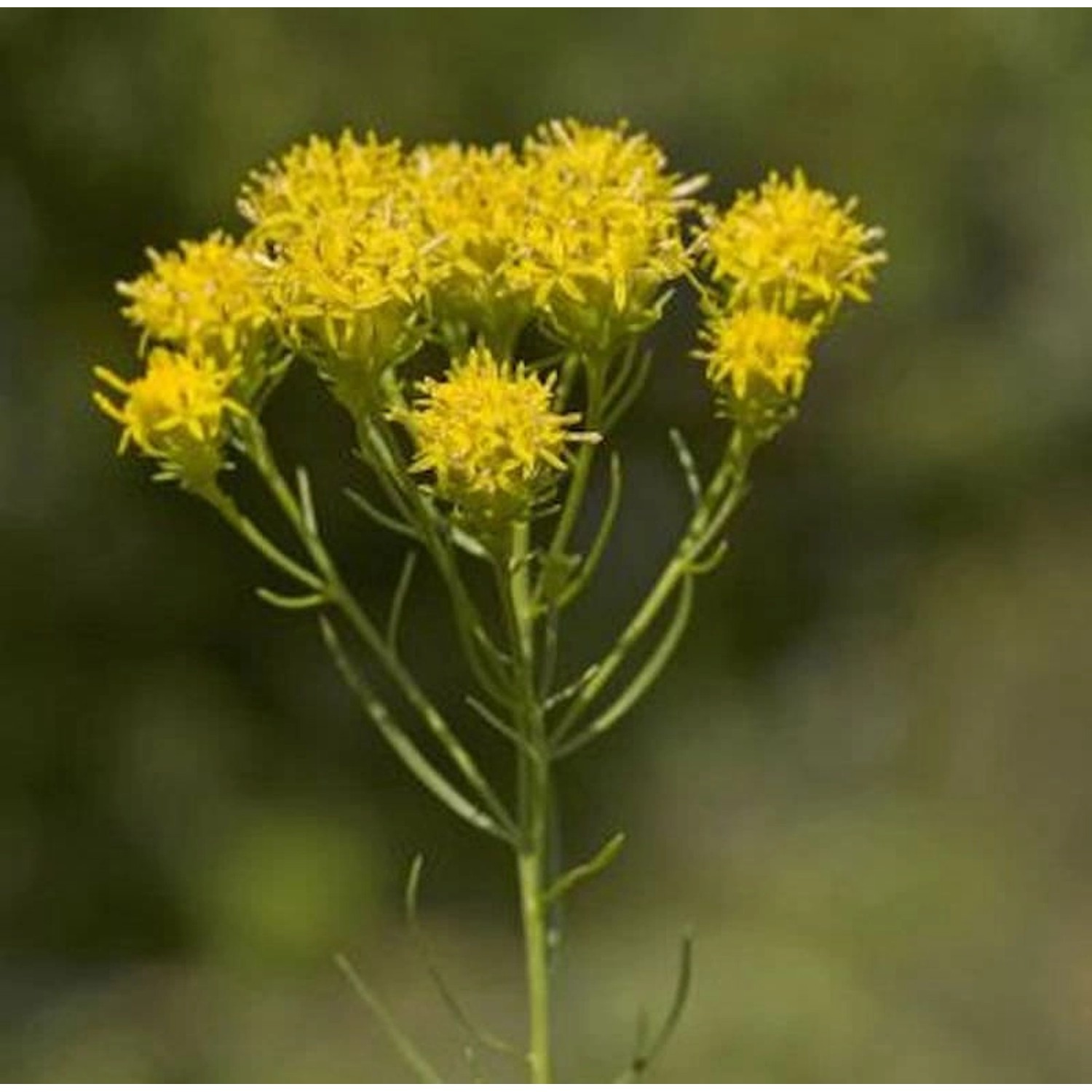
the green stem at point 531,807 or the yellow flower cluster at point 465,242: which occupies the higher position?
the yellow flower cluster at point 465,242

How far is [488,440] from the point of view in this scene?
1526mm

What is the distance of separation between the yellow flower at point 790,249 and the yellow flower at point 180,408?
33 centimetres

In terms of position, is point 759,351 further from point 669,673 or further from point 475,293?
point 669,673

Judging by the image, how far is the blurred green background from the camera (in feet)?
19.3

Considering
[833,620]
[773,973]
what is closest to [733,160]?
[833,620]

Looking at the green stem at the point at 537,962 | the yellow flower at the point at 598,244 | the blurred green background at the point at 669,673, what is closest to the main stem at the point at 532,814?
the green stem at the point at 537,962

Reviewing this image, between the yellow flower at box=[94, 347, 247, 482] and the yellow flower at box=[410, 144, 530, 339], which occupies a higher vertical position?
the yellow flower at box=[410, 144, 530, 339]

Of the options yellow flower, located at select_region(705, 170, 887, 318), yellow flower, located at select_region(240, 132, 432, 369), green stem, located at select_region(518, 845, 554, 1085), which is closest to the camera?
green stem, located at select_region(518, 845, 554, 1085)

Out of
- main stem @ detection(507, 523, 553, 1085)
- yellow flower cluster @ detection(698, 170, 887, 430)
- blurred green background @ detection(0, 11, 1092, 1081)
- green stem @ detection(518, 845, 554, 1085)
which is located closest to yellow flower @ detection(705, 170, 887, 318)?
yellow flower cluster @ detection(698, 170, 887, 430)

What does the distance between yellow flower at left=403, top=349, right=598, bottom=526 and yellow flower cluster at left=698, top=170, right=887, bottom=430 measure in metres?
0.14

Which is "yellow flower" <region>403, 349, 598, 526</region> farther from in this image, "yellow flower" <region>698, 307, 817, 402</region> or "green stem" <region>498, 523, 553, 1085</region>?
"yellow flower" <region>698, 307, 817, 402</region>

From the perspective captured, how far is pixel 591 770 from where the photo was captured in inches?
263

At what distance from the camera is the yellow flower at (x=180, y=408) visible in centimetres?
164

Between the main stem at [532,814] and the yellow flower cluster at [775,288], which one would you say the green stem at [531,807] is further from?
the yellow flower cluster at [775,288]
